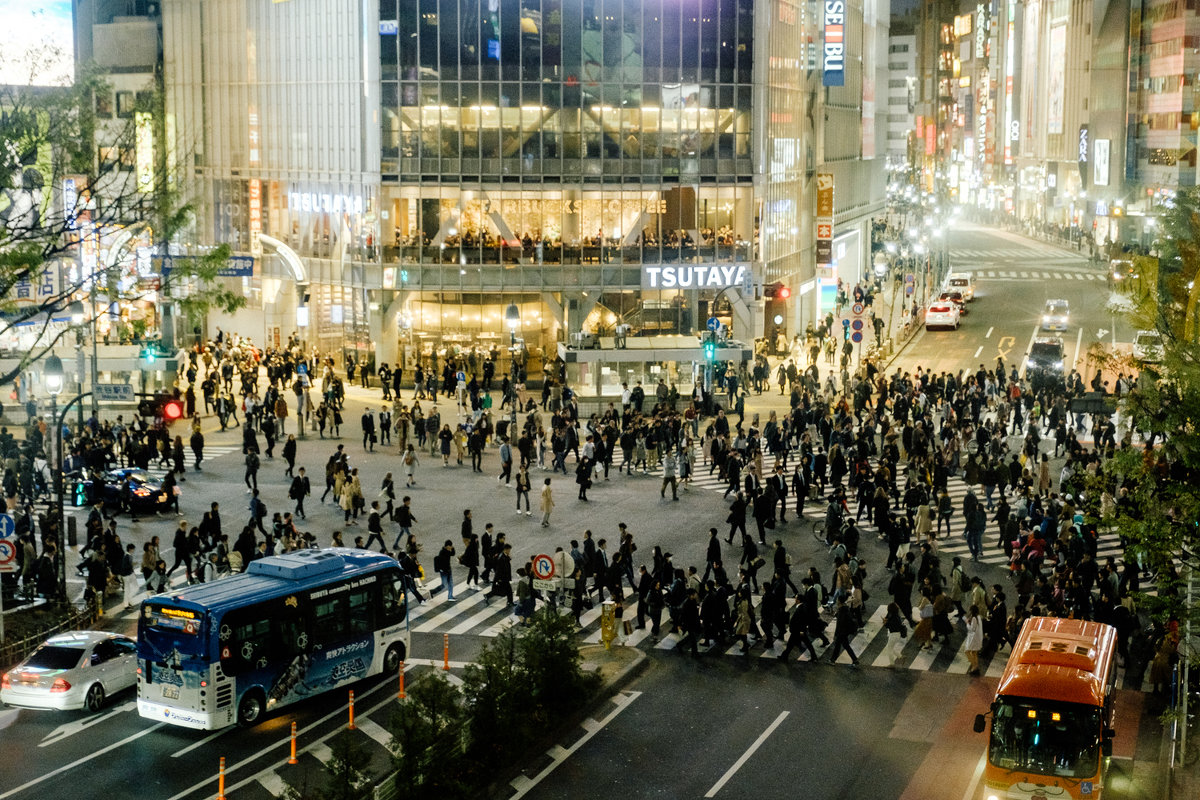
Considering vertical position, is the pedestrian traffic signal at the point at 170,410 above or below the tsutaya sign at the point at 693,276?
below

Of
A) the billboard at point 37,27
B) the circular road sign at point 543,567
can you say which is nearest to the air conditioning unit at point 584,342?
the billboard at point 37,27

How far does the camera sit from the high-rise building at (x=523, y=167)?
6078cm

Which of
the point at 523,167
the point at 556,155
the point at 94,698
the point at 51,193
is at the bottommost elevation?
the point at 94,698

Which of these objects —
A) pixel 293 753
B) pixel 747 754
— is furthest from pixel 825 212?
pixel 293 753

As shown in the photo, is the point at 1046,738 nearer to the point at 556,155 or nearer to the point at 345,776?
the point at 345,776

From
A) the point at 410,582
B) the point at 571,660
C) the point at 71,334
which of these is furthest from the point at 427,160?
the point at 571,660

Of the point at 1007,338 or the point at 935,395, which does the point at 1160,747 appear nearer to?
the point at 935,395

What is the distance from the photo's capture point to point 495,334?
62.5 metres

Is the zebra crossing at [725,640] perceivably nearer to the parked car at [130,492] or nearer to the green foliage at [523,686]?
the green foliage at [523,686]

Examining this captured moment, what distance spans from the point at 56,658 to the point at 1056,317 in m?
57.6

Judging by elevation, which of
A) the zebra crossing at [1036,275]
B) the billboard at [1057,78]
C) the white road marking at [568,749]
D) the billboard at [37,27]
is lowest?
the white road marking at [568,749]

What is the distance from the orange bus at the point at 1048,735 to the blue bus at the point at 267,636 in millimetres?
9756

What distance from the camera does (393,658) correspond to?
2450 centimetres

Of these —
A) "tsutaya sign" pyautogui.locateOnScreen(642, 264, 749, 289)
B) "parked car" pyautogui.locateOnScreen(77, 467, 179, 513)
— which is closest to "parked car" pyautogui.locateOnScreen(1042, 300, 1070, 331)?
"tsutaya sign" pyautogui.locateOnScreen(642, 264, 749, 289)
